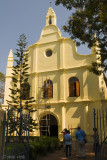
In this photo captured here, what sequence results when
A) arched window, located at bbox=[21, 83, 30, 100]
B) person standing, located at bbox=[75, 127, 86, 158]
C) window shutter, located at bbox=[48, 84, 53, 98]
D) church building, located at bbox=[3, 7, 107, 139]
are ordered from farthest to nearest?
1. window shutter, located at bbox=[48, 84, 53, 98]
2. arched window, located at bbox=[21, 83, 30, 100]
3. church building, located at bbox=[3, 7, 107, 139]
4. person standing, located at bbox=[75, 127, 86, 158]

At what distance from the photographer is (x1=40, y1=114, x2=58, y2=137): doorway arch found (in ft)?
53.7

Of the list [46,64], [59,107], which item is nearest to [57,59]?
[46,64]

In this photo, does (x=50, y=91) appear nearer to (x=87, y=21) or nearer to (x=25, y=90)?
(x=25, y=90)

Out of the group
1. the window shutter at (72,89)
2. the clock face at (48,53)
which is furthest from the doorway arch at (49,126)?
the clock face at (48,53)

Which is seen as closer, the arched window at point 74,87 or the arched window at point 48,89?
the arched window at point 74,87

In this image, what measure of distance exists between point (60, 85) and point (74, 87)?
1.38m

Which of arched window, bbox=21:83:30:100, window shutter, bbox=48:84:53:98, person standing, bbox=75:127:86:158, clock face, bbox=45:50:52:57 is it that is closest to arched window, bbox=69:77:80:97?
window shutter, bbox=48:84:53:98

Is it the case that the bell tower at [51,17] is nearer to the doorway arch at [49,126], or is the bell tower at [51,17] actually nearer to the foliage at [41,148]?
the doorway arch at [49,126]

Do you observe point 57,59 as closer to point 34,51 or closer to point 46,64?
point 46,64

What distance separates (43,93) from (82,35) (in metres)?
8.77

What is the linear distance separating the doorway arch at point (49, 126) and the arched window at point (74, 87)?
2.95m

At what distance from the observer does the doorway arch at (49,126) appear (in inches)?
645

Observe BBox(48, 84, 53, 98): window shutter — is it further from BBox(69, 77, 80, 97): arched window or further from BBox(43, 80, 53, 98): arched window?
BBox(69, 77, 80, 97): arched window

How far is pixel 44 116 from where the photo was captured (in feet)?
56.3
